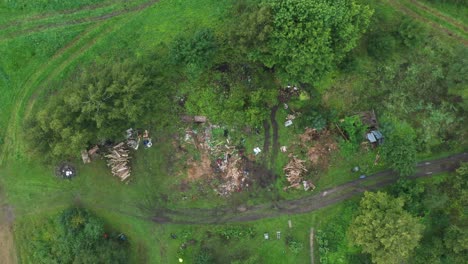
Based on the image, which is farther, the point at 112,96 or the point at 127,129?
the point at 127,129

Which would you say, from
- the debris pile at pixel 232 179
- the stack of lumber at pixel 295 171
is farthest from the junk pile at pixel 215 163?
the stack of lumber at pixel 295 171

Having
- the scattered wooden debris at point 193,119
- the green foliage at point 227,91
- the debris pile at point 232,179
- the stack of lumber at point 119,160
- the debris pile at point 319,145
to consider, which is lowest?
the debris pile at point 232,179

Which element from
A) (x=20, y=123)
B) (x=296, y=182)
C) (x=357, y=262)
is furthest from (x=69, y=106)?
(x=357, y=262)

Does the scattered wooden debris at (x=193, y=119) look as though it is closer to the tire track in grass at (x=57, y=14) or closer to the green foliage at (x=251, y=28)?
the green foliage at (x=251, y=28)

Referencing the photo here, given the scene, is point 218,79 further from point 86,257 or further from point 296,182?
point 86,257

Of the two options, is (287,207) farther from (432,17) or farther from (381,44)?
(432,17)

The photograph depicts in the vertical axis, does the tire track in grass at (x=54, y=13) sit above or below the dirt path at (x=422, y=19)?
above

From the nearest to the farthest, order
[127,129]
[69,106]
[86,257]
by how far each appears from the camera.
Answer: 1. [69,106]
2. [86,257]
3. [127,129]
